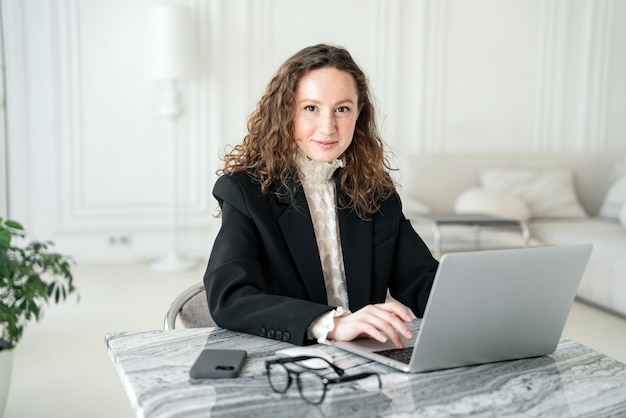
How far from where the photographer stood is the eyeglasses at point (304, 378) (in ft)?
3.79

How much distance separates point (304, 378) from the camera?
1.21 metres

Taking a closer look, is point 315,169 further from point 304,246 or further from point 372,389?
point 372,389

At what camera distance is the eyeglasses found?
115 centimetres

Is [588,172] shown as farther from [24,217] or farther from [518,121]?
[24,217]

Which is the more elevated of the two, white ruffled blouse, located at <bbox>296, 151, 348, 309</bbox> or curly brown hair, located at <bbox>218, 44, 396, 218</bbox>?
curly brown hair, located at <bbox>218, 44, 396, 218</bbox>

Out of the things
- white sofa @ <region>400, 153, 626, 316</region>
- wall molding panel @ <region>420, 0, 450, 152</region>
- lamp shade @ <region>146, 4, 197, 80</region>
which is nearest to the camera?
white sofa @ <region>400, 153, 626, 316</region>

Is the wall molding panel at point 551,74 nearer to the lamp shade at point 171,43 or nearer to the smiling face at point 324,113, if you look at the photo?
the lamp shade at point 171,43

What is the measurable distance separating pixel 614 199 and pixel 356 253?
4194 millimetres

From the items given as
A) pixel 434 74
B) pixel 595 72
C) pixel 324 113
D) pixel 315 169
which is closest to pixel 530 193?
pixel 434 74

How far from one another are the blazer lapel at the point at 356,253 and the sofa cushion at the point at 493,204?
131 inches

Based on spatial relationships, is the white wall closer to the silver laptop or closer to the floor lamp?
A: the floor lamp

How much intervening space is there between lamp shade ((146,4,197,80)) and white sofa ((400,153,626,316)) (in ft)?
5.60

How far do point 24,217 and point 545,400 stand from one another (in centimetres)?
467

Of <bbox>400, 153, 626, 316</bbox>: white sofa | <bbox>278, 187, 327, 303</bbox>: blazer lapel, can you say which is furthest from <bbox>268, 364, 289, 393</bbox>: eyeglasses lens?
<bbox>400, 153, 626, 316</bbox>: white sofa
